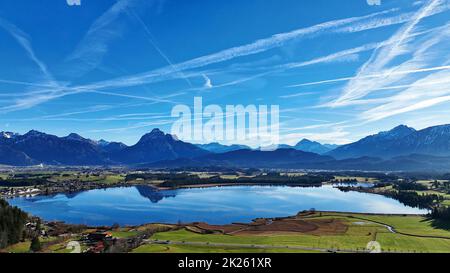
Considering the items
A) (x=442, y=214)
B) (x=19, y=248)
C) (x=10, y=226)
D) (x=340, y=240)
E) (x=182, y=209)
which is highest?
(x=10, y=226)

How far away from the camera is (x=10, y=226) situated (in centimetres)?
2052

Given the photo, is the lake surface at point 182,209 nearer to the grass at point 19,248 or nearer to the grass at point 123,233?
the grass at point 123,233

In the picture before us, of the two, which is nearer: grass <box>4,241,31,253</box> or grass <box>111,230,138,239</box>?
grass <box>4,241,31,253</box>

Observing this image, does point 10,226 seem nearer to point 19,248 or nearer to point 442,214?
point 19,248

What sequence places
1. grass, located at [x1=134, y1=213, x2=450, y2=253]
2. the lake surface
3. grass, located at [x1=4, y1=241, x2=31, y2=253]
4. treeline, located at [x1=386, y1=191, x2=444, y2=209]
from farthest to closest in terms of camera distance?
treeline, located at [x1=386, y1=191, x2=444, y2=209]
the lake surface
grass, located at [x1=134, y1=213, x2=450, y2=253]
grass, located at [x1=4, y1=241, x2=31, y2=253]

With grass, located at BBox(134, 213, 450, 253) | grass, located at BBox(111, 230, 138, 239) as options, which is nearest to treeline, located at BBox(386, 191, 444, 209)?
grass, located at BBox(134, 213, 450, 253)

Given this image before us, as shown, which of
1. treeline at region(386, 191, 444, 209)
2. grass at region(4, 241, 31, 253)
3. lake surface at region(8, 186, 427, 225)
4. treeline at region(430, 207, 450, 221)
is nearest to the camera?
grass at region(4, 241, 31, 253)

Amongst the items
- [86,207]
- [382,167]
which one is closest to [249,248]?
[86,207]

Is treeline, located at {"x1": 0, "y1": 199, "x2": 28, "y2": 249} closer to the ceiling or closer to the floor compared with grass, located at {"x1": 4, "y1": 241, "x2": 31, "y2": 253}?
closer to the ceiling

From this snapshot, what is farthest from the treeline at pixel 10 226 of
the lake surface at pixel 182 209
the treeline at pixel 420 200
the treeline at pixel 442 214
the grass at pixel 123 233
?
the treeline at pixel 420 200

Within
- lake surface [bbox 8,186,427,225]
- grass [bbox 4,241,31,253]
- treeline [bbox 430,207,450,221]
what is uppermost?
treeline [bbox 430,207,450,221]

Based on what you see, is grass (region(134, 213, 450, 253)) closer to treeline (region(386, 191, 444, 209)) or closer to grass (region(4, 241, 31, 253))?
grass (region(4, 241, 31, 253))

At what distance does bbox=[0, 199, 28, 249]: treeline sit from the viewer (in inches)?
741

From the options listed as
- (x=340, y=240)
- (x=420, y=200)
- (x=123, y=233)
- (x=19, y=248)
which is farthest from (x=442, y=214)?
(x=19, y=248)
